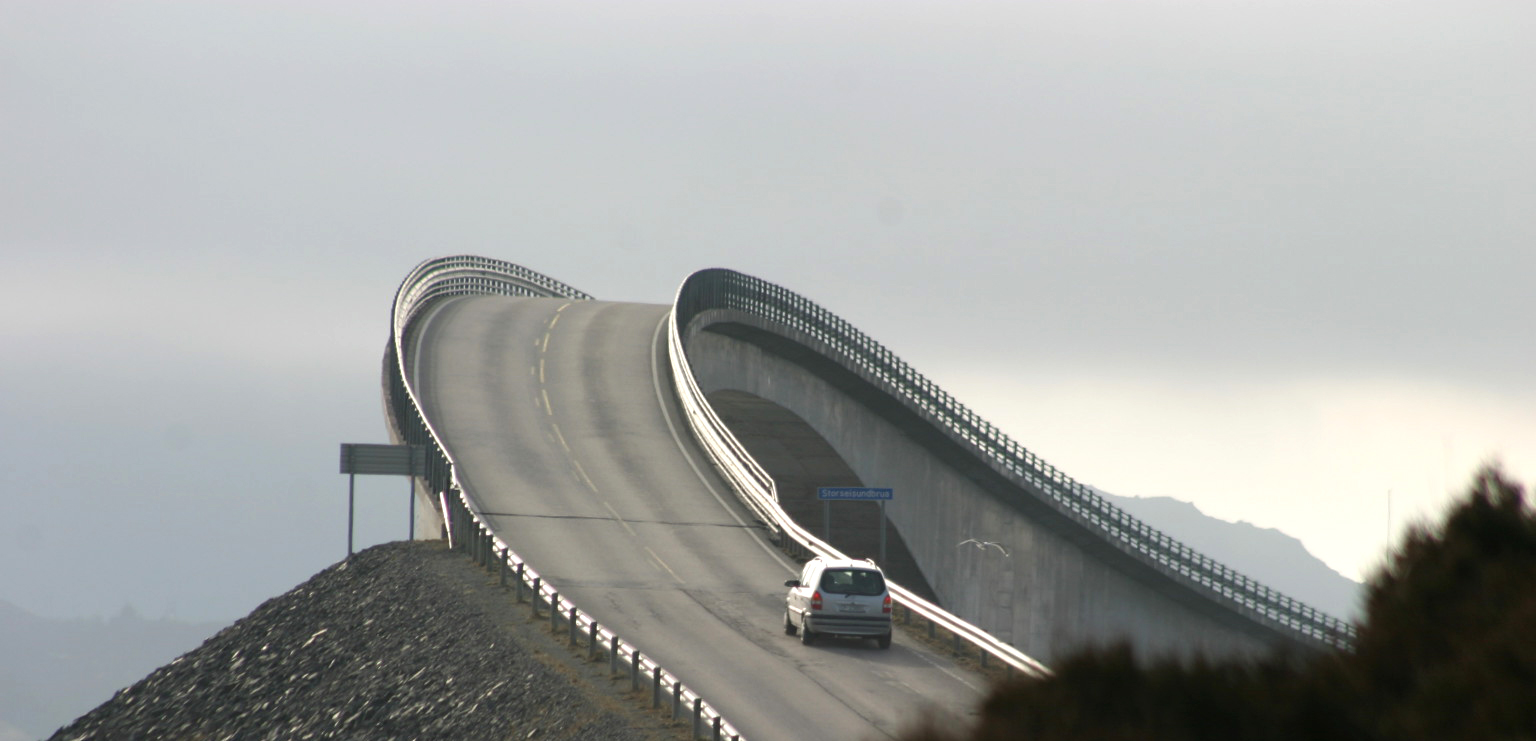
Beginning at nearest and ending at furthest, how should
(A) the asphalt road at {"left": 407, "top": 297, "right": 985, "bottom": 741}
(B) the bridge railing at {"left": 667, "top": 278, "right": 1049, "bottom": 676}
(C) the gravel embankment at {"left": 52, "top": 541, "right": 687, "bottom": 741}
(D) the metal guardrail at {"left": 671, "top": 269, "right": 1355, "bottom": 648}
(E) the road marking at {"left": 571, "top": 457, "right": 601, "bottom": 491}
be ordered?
(C) the gravel embankment at {"left": 52, "top": 541, "right": 687, "bottom": 741} → (A) the asphalt road at {"left": 407, "top": 297, "right": 985, "bottom": 741} → (B) the bridge railing at {"left": 667, "top": 278, "right": 1049, "bottom": 676} → (E) the road marking at {"left": 571, "top": 457, "right": 601, "bottom": 491} → (D) the metal guardrail at {"left": 671, "top": 269, "right": 1355, "bottom": 648}

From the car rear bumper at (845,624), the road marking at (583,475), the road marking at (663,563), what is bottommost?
the car rear bumper at (845,624)

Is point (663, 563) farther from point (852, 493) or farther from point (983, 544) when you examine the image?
point (983, 544)

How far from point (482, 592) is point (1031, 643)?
31249 millimetres

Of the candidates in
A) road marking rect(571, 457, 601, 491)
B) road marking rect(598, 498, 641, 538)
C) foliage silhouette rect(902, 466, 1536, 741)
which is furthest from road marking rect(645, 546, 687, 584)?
foliage silhouette rect(902, 466, 1536, 741)

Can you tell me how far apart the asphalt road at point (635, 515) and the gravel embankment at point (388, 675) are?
1.78 meters

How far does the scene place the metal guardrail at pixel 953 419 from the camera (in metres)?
58.8

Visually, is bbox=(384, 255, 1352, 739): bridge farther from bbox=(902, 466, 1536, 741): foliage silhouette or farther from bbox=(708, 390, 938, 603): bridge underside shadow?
bbox=(902, 466, 1536, 741): foliage silhouette

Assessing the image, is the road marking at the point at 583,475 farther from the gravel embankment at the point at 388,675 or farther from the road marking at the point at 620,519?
the gravel embankment at the point at 388,675

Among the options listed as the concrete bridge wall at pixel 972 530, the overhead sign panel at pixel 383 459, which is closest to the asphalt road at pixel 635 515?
the overhead sign panel at pixel 383 459

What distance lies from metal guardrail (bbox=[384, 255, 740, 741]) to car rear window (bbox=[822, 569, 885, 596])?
13.0 feet

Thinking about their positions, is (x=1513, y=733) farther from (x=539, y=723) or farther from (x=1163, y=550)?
(x=1163, y=550)

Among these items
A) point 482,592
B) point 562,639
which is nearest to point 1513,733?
point 562,639

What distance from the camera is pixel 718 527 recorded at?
133 ft

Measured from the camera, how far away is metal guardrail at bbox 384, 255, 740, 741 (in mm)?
23281
